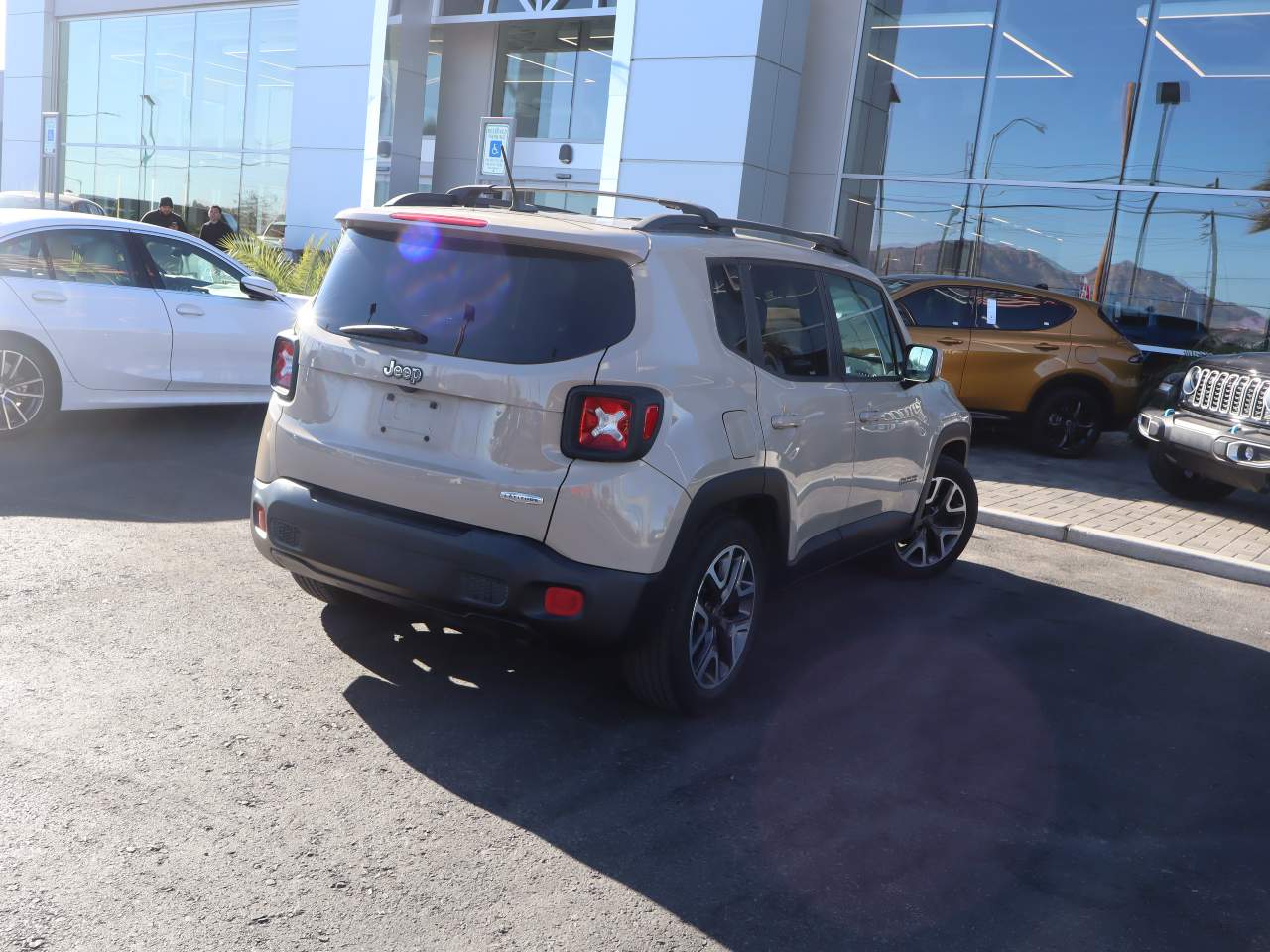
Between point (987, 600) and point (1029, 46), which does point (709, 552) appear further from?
point (1029, 46)

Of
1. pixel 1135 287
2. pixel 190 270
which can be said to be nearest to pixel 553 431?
pixel 190 270

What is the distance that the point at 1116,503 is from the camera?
9.87m

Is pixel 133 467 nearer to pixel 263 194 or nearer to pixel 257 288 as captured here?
pixel 257 288

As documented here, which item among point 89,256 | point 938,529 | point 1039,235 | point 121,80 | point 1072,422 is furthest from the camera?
point 121,80

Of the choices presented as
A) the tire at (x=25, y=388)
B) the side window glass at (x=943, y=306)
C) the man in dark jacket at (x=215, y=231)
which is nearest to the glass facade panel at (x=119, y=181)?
the man in dark jacket at (x=215, y=231)

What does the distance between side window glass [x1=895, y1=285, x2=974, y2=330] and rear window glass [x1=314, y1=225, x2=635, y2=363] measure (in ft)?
29.0

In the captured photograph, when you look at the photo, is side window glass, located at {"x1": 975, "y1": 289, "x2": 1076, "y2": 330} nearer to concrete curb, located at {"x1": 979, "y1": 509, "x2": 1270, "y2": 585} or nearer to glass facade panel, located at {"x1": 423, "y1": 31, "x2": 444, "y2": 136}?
concrete curb, located at {"x1": 979, "y1": 509, "x2": 1270, "y2": 585}

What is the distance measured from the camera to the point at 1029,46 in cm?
1588

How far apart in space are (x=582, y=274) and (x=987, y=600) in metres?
3.63

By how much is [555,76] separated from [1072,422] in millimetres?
12725

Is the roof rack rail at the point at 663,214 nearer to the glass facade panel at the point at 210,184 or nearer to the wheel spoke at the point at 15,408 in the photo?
the wheel spoke at the point at 15,408

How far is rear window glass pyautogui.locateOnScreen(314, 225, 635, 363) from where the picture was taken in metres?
3.95

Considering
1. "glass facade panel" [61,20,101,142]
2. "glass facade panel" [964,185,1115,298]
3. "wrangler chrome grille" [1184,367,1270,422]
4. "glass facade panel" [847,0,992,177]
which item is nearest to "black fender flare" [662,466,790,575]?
"wrangler chrome grille" [1184,367,1270,422]

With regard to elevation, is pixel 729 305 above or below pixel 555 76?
below
